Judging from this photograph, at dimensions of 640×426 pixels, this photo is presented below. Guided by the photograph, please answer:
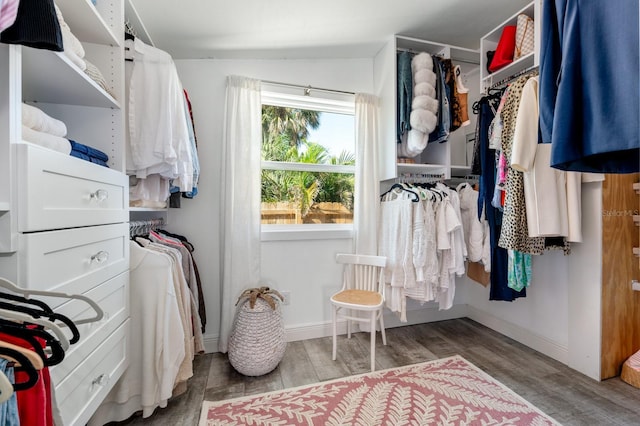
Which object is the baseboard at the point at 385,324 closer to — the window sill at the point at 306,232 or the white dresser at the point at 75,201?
the window sill at the point at 306,232

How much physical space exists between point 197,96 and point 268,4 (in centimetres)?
90

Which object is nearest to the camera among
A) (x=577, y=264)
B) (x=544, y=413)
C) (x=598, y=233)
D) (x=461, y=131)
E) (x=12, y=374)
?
(x=12, y=374)

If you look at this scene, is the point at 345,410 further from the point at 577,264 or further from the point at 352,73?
the point at 352,73

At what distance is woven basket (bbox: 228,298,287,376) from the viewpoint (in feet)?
5.91

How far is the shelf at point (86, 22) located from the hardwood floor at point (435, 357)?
1.88 metres

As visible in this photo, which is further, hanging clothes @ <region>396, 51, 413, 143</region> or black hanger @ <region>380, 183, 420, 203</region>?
hanging clothes @ <region>396, 51, 413, 143</region>

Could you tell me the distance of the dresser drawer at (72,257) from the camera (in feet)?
2.52

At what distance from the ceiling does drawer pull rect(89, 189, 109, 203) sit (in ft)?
3.84

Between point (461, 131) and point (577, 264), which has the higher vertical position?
point (461, 131)

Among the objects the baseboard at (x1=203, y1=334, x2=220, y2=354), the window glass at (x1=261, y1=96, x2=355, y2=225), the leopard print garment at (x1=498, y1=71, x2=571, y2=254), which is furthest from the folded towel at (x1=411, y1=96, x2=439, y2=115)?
the baseboard at (x1=203, y1=334, x2=220, y2=354)

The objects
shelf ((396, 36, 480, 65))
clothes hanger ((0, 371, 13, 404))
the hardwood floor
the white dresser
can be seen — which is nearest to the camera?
clothes hanger ((0, 371, 13, 404))

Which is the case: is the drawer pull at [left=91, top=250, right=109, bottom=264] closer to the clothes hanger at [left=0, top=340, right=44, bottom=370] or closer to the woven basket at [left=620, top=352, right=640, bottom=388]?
the clothes hanger at [left=0, top=340, right=44, bottom=370]

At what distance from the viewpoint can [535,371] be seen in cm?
189

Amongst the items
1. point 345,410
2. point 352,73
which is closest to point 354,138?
point 352,73
